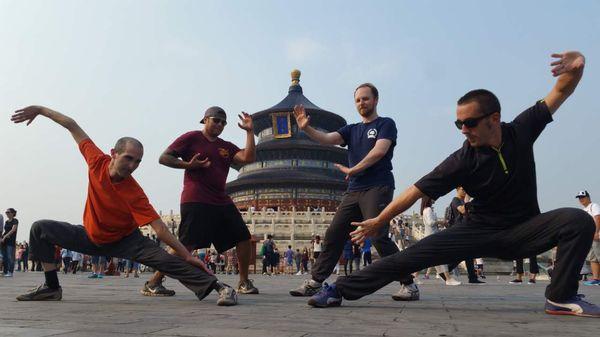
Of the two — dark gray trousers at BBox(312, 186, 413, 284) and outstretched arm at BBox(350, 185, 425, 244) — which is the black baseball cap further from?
outstretched arm at BBox(350, 185, 425, 244)

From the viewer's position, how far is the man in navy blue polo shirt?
429 cm

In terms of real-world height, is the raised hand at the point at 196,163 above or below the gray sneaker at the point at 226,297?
above

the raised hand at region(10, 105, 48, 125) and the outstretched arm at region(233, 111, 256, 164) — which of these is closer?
the raised hand at region(10, 105, 48, 125)

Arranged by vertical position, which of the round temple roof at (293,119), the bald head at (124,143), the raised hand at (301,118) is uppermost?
the round temple roof at (293,119)

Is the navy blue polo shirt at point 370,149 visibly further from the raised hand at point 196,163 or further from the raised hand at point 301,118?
the raised hand at point 196,163

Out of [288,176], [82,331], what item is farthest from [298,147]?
[82,331]

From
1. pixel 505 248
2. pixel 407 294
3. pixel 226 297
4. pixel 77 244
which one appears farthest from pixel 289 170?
pixel 505 248

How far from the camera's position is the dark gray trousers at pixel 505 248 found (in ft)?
9.87

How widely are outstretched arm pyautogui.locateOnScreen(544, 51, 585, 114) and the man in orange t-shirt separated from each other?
8.51 feet

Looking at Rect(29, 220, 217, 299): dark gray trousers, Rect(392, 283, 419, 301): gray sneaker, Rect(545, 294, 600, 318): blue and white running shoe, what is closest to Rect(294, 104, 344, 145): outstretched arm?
Rect(392, 283, 419, 301): gray sneaker

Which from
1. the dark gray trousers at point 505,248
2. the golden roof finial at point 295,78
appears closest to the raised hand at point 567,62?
the dark gray trousers at point 505,248

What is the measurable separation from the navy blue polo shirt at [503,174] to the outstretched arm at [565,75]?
0.07 metres

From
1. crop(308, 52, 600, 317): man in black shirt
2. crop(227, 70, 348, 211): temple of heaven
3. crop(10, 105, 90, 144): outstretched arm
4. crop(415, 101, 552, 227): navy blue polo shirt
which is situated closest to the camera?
crop(308, 52, 600, 317): man in black shirt

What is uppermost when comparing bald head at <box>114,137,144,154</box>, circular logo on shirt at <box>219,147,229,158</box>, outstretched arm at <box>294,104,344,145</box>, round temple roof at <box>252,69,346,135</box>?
round temple roof at <box>252,69,346,135</box>
